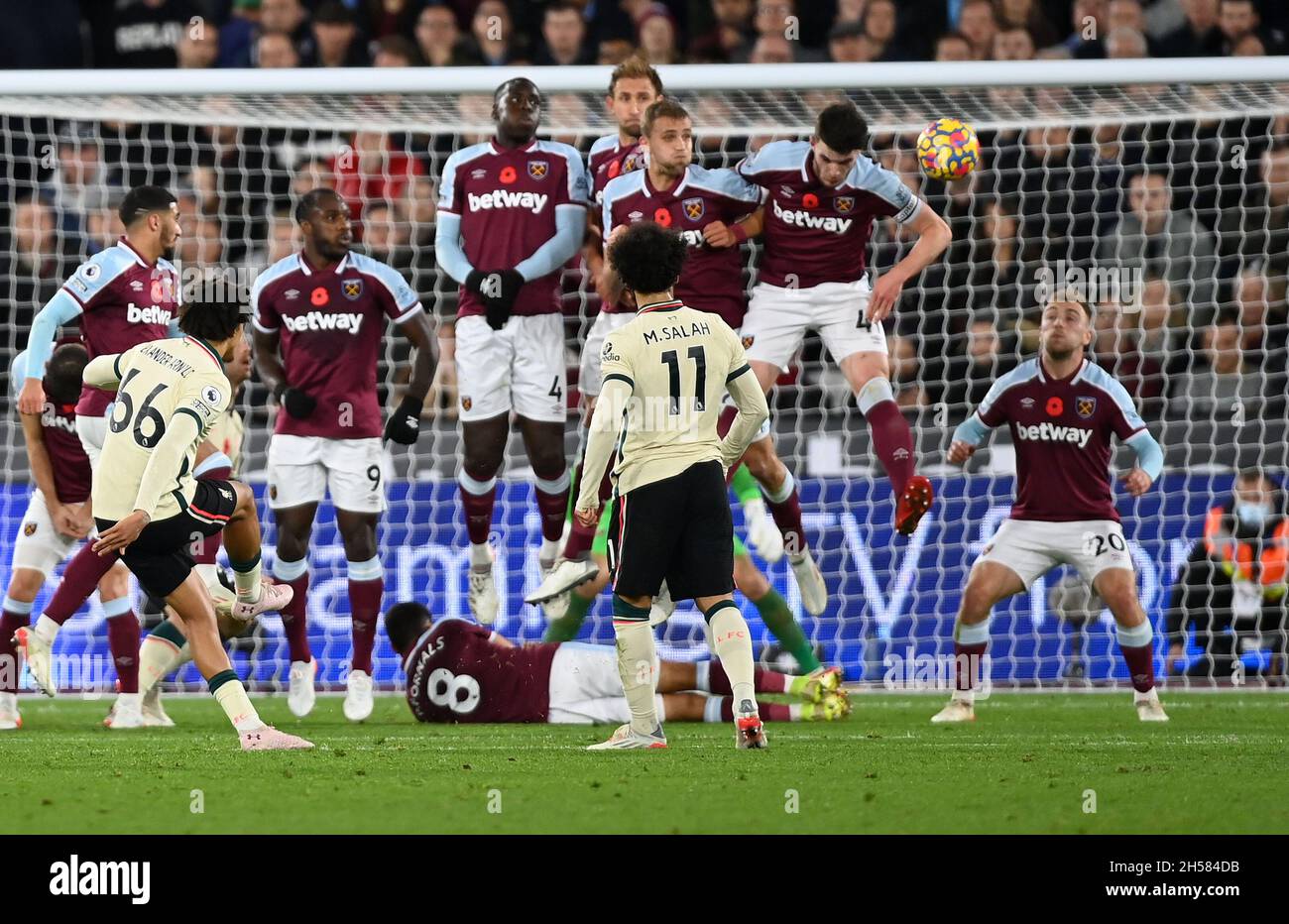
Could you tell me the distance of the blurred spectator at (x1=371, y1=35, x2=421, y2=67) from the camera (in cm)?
1227

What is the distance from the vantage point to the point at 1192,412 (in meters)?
10.8

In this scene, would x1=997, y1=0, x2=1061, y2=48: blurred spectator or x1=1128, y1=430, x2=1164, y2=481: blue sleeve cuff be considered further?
x1=997, y1=0, x2=1061, y2=48: blurred spectator

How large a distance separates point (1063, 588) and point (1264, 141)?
139 inches

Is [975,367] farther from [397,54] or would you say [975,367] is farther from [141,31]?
[141,31]

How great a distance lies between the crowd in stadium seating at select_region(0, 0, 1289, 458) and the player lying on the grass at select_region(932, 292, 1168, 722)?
1.77 metres

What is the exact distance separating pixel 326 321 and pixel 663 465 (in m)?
3.08

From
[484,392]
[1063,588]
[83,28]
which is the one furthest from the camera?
[83,28]

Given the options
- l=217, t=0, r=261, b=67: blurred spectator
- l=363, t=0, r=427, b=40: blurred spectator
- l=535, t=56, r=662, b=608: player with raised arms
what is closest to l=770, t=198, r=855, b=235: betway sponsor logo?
l=535, t=56, r=662, b=608: player with raised arms

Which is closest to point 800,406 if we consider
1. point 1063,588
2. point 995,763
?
point 1063,588

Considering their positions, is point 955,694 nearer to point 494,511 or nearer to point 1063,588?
point 1063,588

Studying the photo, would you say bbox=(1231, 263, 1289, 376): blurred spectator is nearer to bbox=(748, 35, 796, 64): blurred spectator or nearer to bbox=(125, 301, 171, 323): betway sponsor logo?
bbox=(748, 35, 796, 64): blurred spectator

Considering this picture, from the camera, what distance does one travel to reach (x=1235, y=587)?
32.8ft

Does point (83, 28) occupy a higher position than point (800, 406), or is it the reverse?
point (83, 28)

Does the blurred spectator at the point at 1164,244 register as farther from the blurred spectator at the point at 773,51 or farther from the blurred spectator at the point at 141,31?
the blurred spectator at the point at 141,31
